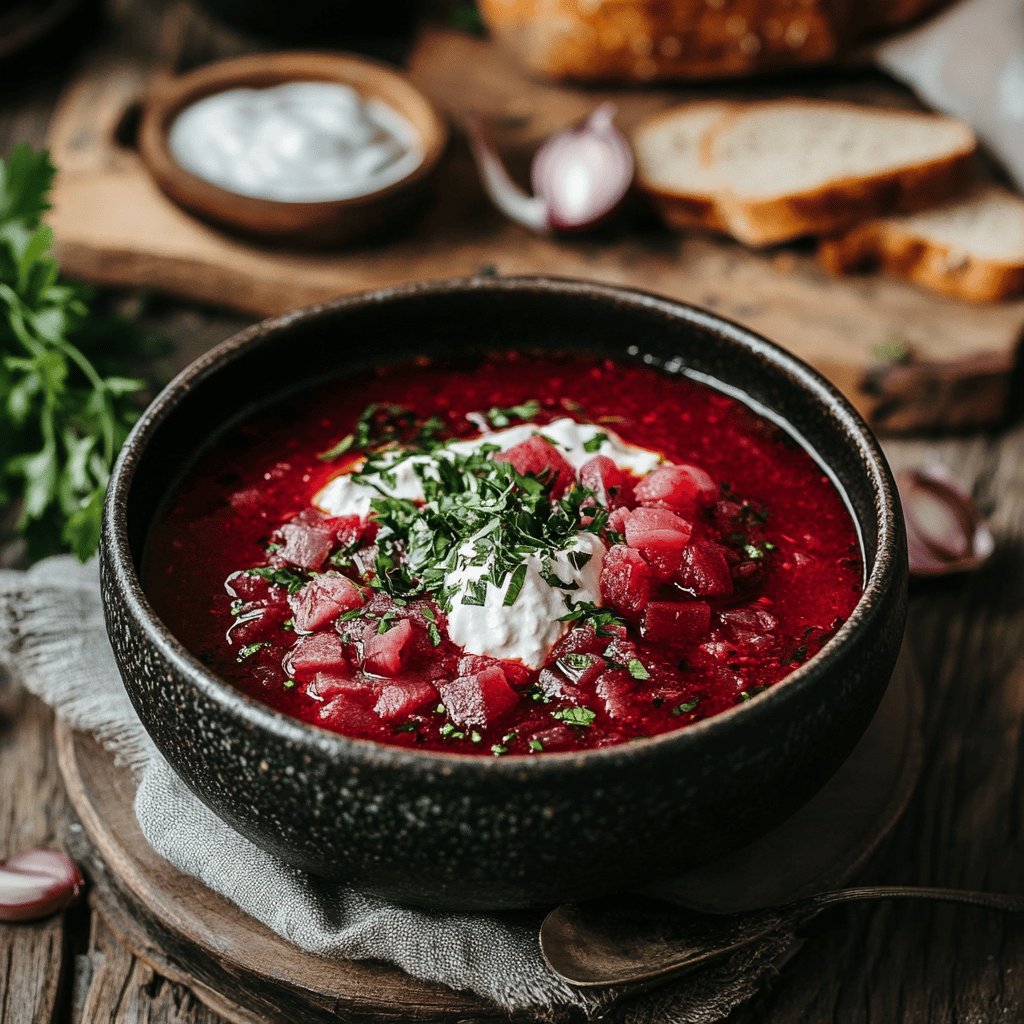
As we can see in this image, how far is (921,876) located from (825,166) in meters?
2.76

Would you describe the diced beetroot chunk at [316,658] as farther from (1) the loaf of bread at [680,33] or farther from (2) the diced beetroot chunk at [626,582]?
(1) the loaf of bread at [680,33]

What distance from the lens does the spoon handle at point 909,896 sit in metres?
2.41

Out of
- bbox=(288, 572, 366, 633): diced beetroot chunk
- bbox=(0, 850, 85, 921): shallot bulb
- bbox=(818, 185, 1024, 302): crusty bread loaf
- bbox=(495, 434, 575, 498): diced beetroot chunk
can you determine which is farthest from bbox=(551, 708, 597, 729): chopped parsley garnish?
bbox=(818, 185, 1024, 302): crusty bread loaf

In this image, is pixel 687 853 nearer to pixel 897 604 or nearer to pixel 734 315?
pixel 897 604

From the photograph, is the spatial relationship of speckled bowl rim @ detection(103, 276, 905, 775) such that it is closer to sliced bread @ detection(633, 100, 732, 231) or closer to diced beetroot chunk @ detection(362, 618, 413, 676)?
diced beetroot chunk @ detection(362, 618, 413, 676)

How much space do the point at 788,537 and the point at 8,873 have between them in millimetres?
1827

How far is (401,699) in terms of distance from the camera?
7.55 feet

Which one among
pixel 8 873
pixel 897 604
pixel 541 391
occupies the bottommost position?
pixel 8 873

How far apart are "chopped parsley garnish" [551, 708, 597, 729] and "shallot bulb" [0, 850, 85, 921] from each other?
1.21 meters

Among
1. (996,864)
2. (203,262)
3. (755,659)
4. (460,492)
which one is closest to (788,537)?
(755,659)

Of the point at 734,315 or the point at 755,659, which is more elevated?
the point at 755,659

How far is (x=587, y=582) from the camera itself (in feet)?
8.24

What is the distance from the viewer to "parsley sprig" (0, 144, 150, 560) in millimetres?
3217

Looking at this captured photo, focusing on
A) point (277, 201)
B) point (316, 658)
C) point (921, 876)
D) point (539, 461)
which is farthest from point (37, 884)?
point (277, 201)
